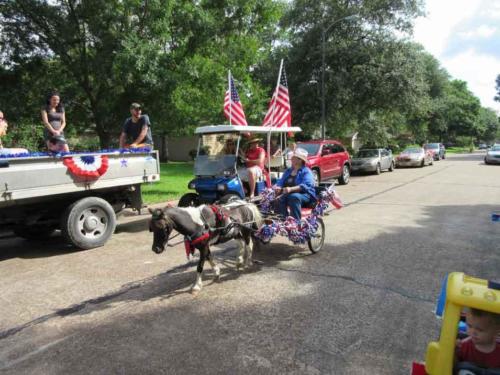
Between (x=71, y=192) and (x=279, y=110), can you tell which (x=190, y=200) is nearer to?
(x=71, y=192)

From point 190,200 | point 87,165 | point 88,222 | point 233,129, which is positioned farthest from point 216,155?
point 88,222

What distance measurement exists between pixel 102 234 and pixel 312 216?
12.3ft

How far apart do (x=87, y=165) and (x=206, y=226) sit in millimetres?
3060

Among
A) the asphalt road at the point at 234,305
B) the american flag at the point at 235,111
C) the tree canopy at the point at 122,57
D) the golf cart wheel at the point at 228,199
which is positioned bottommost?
the asphalt road at the point at 234,305

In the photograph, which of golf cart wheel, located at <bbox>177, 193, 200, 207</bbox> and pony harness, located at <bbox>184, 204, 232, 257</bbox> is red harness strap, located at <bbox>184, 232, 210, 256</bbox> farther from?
golf cart wheel, located at <bbox>177, 193, 200, 207</bbox>

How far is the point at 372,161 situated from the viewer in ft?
70.0

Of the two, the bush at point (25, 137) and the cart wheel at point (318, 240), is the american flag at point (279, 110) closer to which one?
the cart wheel at point (318, 240)

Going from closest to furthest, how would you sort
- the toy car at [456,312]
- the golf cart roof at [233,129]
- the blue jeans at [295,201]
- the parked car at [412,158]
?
the toy car at [456,312]
the blue jeans at [295,201]
the golf cart roof at [233,129]
the parked car at [412,158]

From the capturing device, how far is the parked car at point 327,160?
622 inches

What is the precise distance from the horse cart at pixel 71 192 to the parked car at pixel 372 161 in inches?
617

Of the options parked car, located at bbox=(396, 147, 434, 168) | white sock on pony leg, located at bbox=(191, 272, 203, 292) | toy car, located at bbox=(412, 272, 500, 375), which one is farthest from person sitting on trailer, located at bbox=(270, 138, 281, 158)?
parked car, located at bbox=(396, 147, 434, 168)

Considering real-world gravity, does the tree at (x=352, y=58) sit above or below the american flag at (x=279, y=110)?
above

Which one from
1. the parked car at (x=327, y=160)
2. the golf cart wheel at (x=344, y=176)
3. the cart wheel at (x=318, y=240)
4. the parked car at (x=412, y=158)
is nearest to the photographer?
the cart wheel at (x=318, y=240)

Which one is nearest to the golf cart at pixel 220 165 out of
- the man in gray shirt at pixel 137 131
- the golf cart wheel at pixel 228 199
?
the golf cart wheel at pixel 228 199
